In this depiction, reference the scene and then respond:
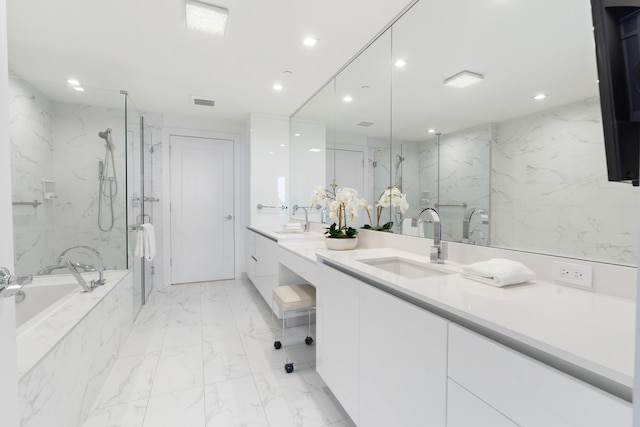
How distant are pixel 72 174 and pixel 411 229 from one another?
341cm

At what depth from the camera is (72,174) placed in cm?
291

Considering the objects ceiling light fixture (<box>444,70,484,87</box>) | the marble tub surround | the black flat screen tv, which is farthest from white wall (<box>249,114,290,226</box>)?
the black flat screen tv

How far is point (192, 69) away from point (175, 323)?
2.47m

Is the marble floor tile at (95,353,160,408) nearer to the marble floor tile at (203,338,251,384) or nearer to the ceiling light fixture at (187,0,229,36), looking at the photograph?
the marble floor tile at (203,338,251,384)

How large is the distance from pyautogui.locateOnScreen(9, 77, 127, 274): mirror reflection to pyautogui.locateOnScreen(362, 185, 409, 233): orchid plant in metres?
2.46

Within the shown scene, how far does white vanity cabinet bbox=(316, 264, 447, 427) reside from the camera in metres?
0.90

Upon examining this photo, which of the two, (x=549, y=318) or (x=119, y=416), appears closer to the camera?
(x=549, y=318)

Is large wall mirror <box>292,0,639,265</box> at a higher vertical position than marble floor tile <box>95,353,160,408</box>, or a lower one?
higher

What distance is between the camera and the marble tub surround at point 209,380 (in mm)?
1556

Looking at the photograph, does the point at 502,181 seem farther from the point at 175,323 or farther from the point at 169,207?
the point at 169,207

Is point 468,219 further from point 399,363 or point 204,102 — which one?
point 204,102

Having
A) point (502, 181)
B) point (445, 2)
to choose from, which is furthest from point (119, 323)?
point (445, 2)

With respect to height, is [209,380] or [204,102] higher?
[204,102]

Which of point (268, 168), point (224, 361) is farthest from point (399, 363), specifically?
point (268, 168)
